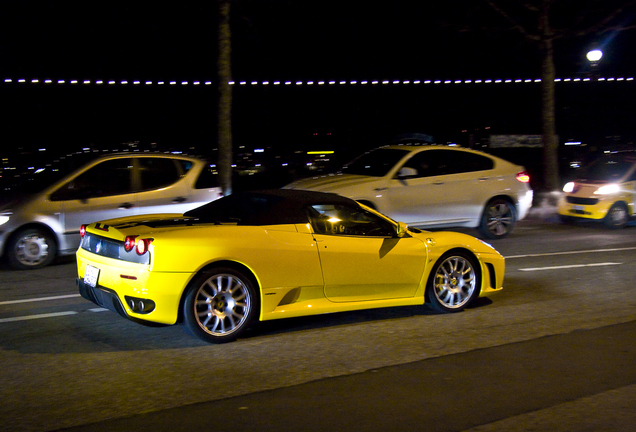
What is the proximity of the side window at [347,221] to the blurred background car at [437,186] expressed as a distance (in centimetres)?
429

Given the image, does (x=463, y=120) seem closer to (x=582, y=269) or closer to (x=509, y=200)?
(x=509, y=200)

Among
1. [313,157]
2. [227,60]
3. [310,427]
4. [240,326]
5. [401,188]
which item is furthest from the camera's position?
[313,157]

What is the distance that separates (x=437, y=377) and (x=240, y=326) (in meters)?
1.83

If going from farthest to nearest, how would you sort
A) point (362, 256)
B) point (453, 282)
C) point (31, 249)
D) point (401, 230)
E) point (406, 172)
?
point (406, 172)
point (31, 249)
point (453, 282)
point (401, 230)
point (362, 256)

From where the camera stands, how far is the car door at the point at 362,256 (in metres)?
6.53

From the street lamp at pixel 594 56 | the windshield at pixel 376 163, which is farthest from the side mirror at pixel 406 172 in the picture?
the street lamp at pixel 594 56

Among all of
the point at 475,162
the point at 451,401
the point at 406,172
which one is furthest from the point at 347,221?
the point at 475,162

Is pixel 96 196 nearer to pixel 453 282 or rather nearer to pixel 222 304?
pixel 222 304

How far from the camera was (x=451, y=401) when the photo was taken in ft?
15.4

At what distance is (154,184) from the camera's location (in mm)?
10688

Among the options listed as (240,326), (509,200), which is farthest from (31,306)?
(509,200)

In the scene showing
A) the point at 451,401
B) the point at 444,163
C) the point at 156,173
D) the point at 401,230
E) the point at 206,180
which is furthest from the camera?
the point at 444,163

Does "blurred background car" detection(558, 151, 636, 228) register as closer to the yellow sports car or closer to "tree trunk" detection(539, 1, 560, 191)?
"tree trunk" detection(539, 1, 560, 191)

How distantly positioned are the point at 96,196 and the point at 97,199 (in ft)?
0.16
